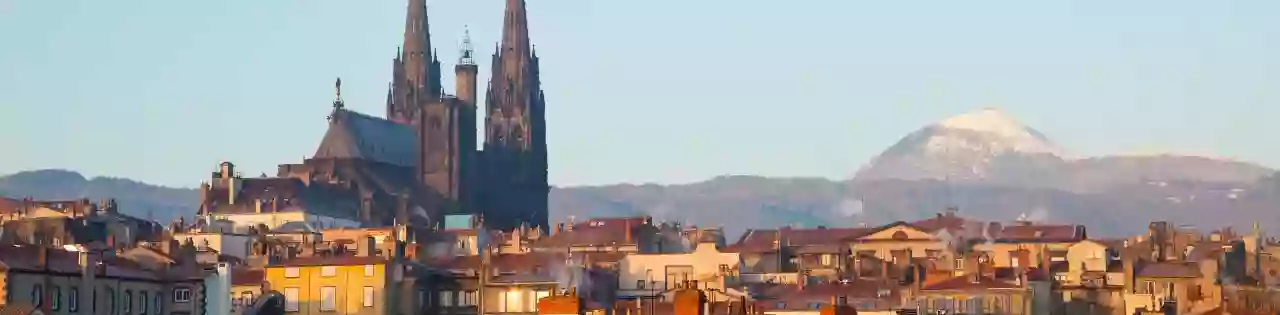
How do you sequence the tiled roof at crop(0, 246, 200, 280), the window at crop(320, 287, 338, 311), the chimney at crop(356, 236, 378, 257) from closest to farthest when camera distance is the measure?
1. the tiled roof at crop(0, 246, 200, 280)
2. the window at crop(320, 287, 338, 311)
3. the chimney at crop(356, 236, 378, 257)

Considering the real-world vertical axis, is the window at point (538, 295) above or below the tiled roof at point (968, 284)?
below

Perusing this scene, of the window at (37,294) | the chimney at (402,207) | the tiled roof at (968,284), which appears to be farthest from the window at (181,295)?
the chimney at (402,207)

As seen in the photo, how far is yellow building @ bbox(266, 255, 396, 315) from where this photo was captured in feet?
318

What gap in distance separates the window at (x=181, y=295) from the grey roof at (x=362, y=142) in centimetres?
10232

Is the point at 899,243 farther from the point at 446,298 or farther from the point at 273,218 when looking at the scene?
the point at 273,218

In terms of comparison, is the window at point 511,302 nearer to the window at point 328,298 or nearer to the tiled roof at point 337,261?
the tiled roof at point 337,261

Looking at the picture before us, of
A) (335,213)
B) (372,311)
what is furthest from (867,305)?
(335,213)

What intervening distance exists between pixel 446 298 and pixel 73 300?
21.2 m

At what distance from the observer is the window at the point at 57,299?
77250 mm

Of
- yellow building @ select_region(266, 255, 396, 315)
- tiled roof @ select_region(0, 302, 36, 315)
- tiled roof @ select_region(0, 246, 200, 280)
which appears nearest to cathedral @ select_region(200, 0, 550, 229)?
yellow building @ select_region(266, 255, 396, 315)

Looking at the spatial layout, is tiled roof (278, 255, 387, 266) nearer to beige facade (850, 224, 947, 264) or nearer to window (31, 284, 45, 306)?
window (31, 284, 45, 306)

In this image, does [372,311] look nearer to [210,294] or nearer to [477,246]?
[210,294]

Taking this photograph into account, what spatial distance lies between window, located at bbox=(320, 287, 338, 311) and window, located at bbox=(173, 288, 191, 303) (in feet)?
37.6

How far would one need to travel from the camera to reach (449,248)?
137m
